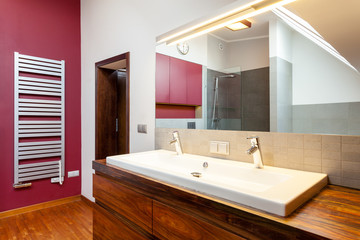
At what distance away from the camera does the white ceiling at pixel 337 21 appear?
2.42 feet

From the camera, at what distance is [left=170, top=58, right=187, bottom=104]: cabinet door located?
167 cm

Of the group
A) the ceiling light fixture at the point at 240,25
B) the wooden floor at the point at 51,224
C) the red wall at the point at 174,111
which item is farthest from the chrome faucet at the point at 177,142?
the wooden floor at the point at 51,224

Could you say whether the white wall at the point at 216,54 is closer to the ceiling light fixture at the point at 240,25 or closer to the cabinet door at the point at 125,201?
the ceiling light fixture at the point at 240,25

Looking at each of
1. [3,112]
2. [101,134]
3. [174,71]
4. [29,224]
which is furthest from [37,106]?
[174,71]

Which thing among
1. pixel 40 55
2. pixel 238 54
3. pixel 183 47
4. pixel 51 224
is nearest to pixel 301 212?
pixel 238 54

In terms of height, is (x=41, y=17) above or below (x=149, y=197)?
above

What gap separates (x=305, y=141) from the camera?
104cm

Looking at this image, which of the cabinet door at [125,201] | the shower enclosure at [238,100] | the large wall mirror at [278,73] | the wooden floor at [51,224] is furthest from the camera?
the wooden floor at [51,224]

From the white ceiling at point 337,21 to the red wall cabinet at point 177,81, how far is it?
72 cm

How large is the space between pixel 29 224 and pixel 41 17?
7.91ft

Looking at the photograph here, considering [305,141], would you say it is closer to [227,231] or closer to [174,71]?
[227,231]

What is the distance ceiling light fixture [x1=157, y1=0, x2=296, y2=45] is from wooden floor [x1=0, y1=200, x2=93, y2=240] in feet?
6.50

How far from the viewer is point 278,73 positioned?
1.15 metres

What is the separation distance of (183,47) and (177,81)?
0.26m
